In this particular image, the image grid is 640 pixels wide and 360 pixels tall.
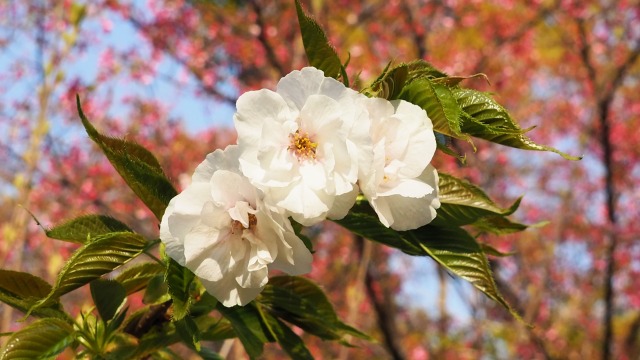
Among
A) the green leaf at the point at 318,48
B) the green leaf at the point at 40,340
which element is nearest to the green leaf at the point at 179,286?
the green leaf at the point at 40,340

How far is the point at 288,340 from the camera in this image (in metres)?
0.69

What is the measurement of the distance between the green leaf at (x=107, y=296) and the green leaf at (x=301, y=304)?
14 cm

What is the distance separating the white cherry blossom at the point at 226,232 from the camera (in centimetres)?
56

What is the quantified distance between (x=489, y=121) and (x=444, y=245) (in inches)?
5.0

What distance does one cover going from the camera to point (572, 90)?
7.82m

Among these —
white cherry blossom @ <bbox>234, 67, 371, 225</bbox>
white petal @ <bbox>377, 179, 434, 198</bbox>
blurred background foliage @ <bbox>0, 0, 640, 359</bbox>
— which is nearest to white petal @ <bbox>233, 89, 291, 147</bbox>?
white cherry blossom @ <bbox>234, 67, 371, 225</bbox>

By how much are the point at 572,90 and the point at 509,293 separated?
460cm

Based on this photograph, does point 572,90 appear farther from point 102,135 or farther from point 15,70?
point 102,135

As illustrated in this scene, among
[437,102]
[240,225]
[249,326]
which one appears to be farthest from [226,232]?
[437,102]

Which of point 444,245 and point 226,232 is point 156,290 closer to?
point 226,232

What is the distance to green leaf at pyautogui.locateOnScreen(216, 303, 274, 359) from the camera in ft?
2.06

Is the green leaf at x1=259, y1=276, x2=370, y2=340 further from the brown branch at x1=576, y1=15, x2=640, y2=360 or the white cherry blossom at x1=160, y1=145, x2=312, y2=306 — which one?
the brown branch at x1=576, y1=15, x2=640, y2=360

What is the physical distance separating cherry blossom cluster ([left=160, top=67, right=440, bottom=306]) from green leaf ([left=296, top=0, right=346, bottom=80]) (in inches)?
2.0

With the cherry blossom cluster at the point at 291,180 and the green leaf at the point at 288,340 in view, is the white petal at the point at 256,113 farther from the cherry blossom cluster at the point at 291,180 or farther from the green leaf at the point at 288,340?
the green leaf at the point at 288,340
